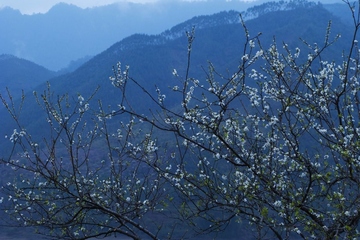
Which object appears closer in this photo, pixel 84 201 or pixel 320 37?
pixel 84 201

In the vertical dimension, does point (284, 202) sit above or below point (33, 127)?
below

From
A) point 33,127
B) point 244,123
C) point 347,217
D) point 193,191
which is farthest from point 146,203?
point 33,127

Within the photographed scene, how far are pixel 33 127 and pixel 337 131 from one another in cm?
13902

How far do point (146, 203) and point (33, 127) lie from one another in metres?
138

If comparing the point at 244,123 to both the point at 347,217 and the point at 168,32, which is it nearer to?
the point at 347,217

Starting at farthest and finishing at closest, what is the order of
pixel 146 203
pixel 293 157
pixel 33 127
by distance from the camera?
pixel 33 127, pixel 146 203, pixel 293 157

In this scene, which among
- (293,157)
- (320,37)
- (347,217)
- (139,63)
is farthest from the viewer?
(139,63)

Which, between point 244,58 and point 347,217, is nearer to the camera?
point 244,58

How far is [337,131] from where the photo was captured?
6.88 m

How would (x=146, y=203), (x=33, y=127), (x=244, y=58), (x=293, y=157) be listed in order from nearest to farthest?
(x=244, y=58)
(x=293, y=157)
(x=146, y=203)
(x=33, y=127)

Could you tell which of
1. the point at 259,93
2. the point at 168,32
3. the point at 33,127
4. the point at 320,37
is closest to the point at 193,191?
the point at 259,93

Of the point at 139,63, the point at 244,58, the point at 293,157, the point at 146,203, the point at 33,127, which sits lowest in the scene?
the point at 146,203

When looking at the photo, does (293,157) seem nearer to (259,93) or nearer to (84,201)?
(259,93)

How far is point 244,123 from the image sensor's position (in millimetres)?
7668
